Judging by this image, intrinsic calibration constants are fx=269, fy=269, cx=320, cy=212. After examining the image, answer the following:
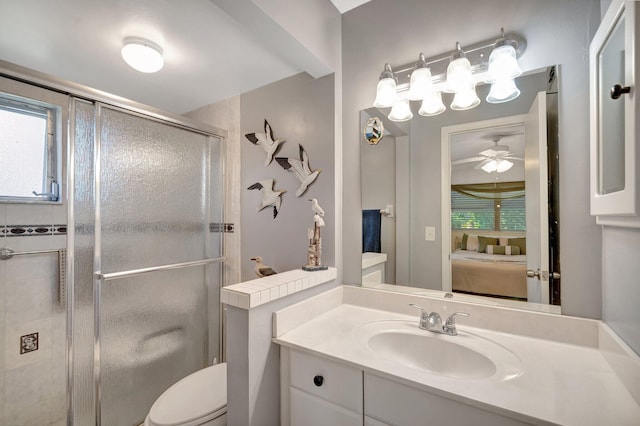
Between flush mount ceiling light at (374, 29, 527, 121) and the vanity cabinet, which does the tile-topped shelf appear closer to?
the vanity cabinet

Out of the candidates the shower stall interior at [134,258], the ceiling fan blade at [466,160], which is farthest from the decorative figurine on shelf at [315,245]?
the shower stall interior at [134,258]

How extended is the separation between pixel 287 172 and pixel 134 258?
3.35 feet

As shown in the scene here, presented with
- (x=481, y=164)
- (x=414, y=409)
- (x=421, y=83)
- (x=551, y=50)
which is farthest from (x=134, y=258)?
(x=551, y=50)

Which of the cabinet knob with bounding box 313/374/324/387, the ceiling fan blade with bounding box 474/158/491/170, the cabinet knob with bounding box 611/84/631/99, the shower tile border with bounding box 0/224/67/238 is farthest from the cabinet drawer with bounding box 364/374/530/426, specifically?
the shower tile border with bounding box 0/224/67/238

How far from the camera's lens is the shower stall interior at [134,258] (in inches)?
54.4

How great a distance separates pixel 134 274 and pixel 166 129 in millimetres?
902

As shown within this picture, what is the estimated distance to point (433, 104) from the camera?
130 centimetres

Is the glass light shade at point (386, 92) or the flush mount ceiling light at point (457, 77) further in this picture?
the glass light shade at point (386, 92)

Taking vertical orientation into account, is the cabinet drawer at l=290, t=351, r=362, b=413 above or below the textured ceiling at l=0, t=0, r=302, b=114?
below

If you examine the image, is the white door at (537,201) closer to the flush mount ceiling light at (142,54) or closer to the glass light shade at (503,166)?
the glass light shade at (503,166)

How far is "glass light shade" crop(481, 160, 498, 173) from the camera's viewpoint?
1.19 metres

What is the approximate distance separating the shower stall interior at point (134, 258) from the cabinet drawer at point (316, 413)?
3.57ft

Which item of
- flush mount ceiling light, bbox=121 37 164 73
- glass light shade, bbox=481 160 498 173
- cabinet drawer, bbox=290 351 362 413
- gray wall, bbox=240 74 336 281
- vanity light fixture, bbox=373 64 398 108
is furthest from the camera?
gray wall, bbox=240 74 336 281

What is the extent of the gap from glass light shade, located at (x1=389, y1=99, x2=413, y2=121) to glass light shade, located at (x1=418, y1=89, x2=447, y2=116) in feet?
0.25
